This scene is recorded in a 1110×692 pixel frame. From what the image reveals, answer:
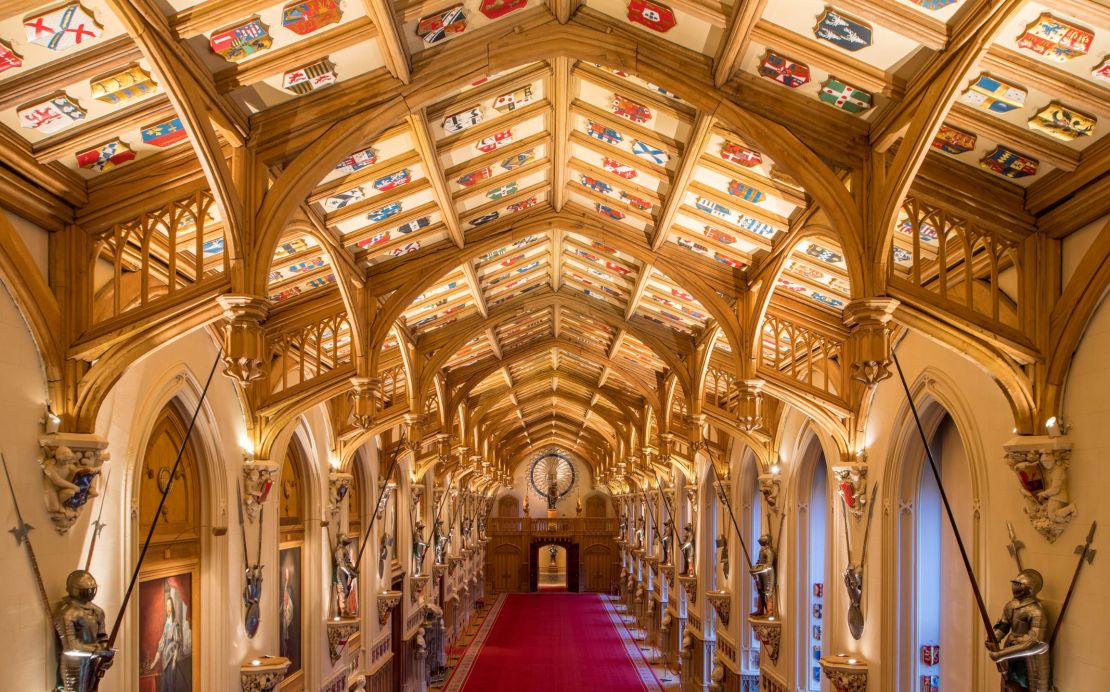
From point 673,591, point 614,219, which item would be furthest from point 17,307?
point 673,591

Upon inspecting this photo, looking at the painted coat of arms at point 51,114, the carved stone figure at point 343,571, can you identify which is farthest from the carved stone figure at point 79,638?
the carved stone figure at point 343,571

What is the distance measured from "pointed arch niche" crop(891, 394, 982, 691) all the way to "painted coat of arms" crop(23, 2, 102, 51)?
8.16 m

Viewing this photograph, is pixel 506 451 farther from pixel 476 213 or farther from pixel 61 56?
pixel 61 56

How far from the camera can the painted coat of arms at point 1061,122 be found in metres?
6.50

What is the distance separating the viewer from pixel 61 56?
6.03 m

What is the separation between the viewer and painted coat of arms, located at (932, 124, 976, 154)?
23.9 ft

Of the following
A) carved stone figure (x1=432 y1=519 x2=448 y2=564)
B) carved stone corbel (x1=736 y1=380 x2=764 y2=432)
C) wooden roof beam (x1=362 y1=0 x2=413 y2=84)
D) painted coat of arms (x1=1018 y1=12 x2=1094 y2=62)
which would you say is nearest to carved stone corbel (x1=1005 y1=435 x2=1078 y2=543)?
painted coat of arms (x1=1018 y1=12 x2=1094 y2=62)

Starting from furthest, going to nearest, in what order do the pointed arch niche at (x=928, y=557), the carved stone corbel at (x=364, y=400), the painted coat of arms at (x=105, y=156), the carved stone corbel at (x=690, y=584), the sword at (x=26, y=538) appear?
the carved stone corbel at (x=690, y=584) < the carved stone corbel at (x=364, y=400) < the pointed arch niche at (x=928, y=557) < the painted coat of arms at (x=105, y=156) < the sword at (x=26, y=538)

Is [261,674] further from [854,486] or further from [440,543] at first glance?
[440,543]

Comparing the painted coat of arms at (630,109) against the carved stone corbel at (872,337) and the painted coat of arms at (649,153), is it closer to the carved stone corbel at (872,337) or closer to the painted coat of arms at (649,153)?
the painted coat of arms at (649,153)

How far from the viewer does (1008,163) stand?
741 centimetres

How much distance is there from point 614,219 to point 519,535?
3404 cm

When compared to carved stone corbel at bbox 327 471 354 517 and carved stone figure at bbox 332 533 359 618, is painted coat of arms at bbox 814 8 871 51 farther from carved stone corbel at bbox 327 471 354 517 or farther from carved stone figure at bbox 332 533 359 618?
carved stone figure at bbox 332 533 359 618

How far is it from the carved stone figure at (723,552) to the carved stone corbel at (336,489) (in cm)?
745
